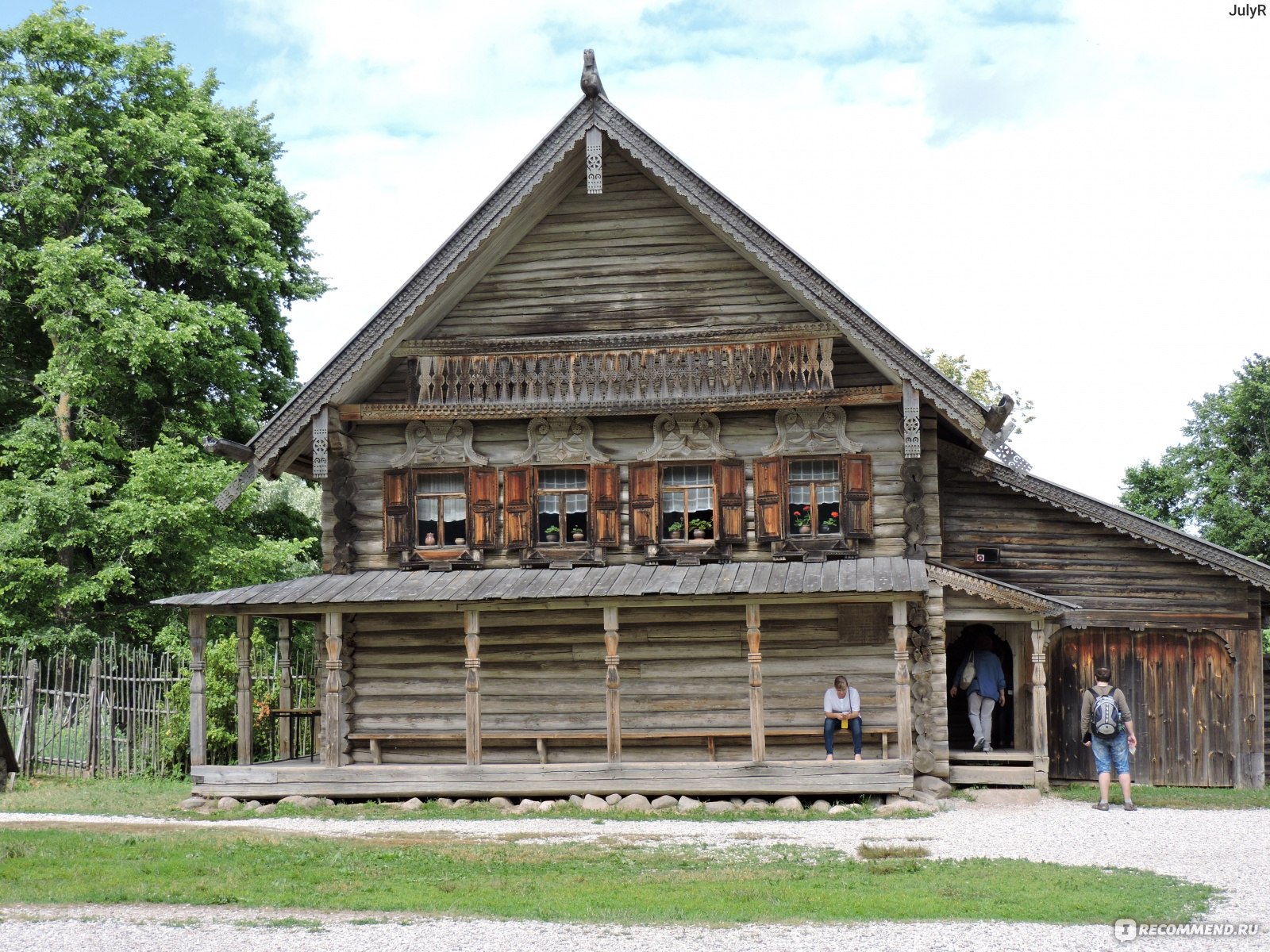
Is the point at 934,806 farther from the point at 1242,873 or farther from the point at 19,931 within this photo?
the point at 19,931

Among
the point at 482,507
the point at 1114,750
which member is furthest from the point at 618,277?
the point at 1114,750

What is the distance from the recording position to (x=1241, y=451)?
4634 centimetres

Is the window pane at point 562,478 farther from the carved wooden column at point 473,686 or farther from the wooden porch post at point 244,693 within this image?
the wooden porch post at point 244,693

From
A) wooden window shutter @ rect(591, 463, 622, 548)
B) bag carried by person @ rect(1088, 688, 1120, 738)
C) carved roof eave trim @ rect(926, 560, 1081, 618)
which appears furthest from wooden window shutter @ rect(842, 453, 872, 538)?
bag carried by person @ rect(1088, 688, 1120, 738)

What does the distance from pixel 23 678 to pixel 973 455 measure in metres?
17.8

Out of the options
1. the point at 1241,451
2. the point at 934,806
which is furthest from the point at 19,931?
the point at 1241,451

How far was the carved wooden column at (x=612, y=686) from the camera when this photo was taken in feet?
69.2

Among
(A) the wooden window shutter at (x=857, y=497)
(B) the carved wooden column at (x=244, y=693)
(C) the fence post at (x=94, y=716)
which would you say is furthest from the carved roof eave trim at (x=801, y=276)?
(C) the fence post at (x=94, y=716)

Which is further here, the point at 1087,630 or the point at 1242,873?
the point at 1087,630

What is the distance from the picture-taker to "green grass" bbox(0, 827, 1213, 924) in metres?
11.8

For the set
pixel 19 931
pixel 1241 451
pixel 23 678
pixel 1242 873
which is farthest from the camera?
pixel 1241 451

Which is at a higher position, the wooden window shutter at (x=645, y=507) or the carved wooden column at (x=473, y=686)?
the wooden window shutter at (x=645, y=507)

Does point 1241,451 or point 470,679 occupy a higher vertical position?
point 1241,451

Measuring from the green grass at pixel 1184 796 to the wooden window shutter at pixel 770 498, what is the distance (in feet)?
19.8
